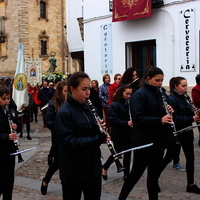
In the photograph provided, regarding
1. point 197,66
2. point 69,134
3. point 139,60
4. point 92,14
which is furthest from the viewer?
point 92,14

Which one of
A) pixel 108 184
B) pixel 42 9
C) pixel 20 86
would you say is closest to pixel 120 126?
pixel 108 184

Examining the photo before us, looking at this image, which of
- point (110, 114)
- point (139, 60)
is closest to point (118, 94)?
point (110, 114)

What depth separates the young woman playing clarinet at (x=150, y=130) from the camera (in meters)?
4.56

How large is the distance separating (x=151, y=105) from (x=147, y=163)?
728mm

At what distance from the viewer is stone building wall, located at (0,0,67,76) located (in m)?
42.0

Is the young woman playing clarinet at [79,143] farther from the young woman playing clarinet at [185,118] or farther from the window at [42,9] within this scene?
the window at [42,9]

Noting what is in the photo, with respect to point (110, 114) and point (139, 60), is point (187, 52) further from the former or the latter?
point (110, 114)

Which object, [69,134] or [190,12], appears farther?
[190,12]

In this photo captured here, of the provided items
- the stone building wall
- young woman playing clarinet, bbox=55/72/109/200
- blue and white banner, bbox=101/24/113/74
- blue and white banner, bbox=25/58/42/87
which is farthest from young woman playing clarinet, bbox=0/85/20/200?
the stone building wall

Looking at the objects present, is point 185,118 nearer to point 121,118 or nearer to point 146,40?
point 121,118

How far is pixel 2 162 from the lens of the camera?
14.9 feet

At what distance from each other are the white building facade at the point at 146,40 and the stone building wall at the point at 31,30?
27188mm

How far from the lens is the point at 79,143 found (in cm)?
349

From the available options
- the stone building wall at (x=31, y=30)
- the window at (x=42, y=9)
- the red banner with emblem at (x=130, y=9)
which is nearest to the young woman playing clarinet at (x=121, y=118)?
the red banner with emblem at (x=130, y=9)
